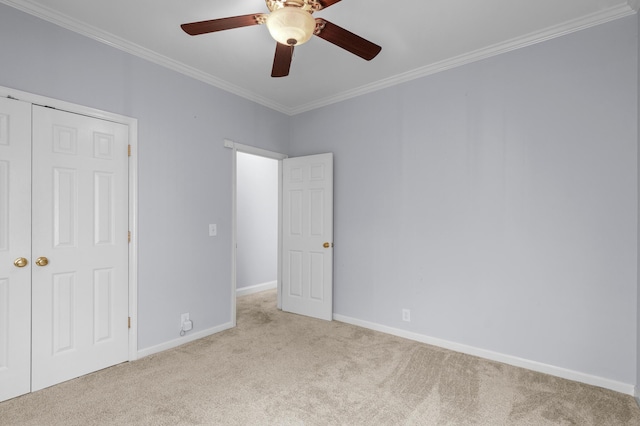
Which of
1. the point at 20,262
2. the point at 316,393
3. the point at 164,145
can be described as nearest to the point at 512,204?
the point at 316,393

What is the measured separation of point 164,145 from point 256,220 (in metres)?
2.65

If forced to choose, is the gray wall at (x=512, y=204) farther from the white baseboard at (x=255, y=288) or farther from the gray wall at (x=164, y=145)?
the white baseboard at (x=255, y=288)

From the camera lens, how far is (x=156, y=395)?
2.23 m

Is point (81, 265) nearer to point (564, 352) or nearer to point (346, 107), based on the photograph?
point (346, 107)

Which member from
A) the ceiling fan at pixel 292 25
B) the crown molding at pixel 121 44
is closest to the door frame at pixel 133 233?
the crown molding at pixel 121 44

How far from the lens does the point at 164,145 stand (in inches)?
118

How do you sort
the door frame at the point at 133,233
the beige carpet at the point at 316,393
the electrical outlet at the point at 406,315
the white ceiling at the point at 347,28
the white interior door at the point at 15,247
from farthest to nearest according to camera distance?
the electrical outlet at the point at 406,315
the door frame at the point at 133,233
the white ceiling at the point at 347,28
the white interior door at the point at 15,247
the beige carpet at the point at 316,393

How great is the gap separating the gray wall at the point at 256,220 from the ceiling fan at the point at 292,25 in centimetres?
340

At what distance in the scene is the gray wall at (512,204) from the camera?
2.32m

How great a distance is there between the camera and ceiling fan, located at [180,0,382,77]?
167 centimetres

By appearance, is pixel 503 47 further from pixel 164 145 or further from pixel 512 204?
pixel 164 145

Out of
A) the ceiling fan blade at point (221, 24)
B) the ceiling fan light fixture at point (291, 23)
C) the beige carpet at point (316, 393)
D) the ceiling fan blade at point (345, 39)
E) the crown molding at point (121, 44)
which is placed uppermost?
the crown molding at point (121, 44)

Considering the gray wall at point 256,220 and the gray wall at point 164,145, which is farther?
the gray wall at point 256,220

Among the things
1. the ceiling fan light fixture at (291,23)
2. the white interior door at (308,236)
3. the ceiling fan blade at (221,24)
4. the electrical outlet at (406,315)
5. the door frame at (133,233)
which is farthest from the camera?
the white interior door at (308,236)
